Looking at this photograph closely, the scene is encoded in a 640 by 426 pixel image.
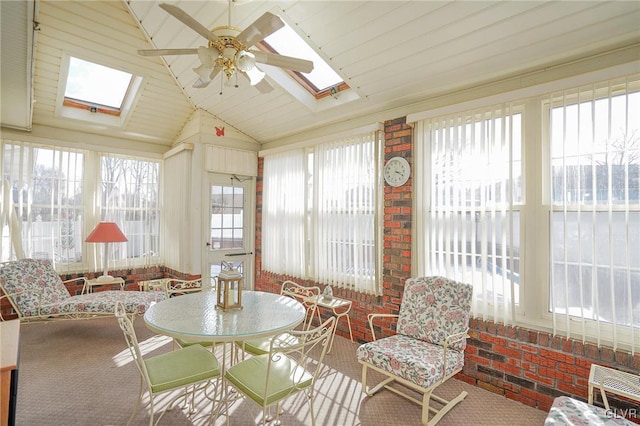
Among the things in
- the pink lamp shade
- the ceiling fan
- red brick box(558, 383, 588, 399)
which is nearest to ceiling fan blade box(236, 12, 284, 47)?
the ceiling fan

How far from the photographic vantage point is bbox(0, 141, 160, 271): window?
417 centimetres

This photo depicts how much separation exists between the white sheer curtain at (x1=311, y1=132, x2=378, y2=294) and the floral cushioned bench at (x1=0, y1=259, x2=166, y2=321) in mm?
2139

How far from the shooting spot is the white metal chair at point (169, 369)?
1951 mm

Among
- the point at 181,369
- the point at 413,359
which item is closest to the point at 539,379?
the point at 413,359

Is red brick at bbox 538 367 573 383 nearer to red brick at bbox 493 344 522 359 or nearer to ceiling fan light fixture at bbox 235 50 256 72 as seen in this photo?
red brick at bbox 493 344 522 359

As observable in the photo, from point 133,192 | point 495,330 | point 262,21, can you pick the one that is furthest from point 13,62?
point 495,330

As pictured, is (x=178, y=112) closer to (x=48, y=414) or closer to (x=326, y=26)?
(x=326, y=26)

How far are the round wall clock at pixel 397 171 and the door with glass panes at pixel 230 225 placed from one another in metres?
2.67

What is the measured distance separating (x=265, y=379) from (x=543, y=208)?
2.46 m

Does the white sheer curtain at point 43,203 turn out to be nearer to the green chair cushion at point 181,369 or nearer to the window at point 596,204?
the green chair cushion at point 181,369

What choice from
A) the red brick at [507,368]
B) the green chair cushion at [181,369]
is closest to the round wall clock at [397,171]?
→ the red brick at [507,368]

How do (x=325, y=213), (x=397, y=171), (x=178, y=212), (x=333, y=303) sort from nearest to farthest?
(x=397, y=171)
(x=333, y=303)
(x=325, y=213)
(x=178, y=212)

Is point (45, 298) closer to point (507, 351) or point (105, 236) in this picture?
point (105, 236)

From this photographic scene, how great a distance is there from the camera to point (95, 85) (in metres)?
4.46
